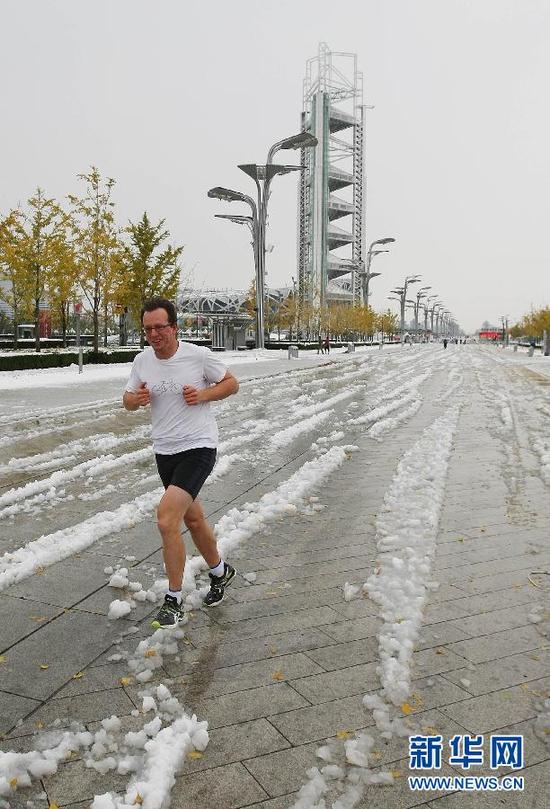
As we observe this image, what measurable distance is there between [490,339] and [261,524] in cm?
14714

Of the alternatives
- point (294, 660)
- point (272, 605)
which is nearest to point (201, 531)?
point (272, 605)

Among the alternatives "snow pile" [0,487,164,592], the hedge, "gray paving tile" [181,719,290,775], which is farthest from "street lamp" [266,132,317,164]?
"gray paving tile" [181,719,290,775]

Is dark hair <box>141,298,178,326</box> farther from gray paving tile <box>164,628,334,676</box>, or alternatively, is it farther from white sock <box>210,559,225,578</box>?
gray paving tile <box>164,628,334,676</box>

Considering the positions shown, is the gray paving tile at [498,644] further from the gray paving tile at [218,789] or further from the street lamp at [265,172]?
the street lamp at [265,172]

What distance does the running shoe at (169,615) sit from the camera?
3488mm

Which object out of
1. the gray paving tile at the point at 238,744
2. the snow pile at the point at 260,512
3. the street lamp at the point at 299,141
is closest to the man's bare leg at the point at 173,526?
the snow pile at the point at 260,512

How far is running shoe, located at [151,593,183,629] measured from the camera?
349 cm

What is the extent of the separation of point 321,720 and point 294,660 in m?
0.52

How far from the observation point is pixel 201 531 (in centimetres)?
383

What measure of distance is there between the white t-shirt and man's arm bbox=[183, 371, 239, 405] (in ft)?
0.19

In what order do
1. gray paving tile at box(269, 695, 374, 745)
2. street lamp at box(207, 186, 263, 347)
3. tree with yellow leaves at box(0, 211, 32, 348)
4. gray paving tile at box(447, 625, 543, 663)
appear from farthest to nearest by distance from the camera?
street lamp at box(207, 186, 263, 347), tree with yellow leaves at box(0, 211, 32, 348), gray paving tile at box(447, 625, 543, 663), gray paving tile at box(269, 695, 374, 745)

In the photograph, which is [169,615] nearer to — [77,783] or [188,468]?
[188,468]

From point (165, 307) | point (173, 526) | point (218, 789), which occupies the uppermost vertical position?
point (165, 307)

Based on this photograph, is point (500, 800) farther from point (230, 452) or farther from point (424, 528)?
point (230, 452)
